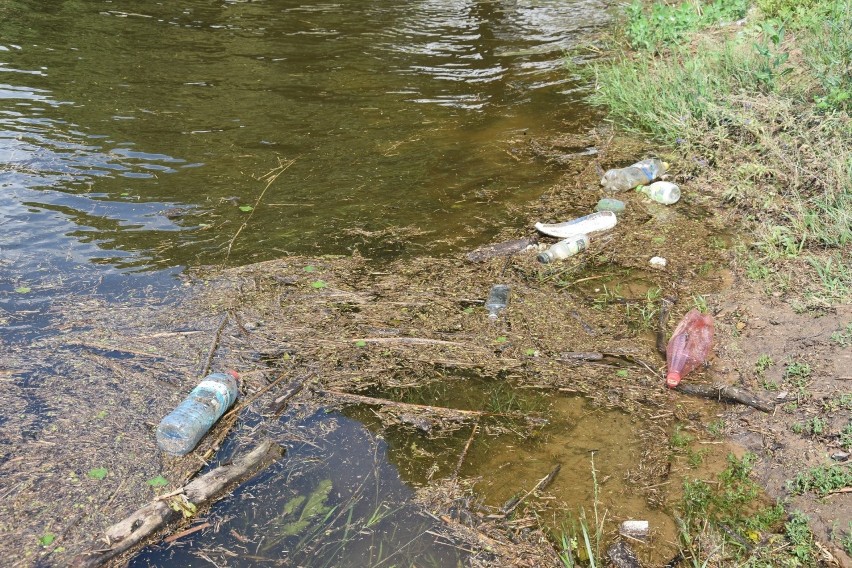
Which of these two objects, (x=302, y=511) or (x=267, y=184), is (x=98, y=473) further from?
(x=267, y=184)

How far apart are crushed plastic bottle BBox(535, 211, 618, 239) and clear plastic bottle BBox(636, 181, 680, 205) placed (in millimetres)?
608

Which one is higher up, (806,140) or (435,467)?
(806,140)

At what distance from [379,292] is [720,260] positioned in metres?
2.58

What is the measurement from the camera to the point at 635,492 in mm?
3566

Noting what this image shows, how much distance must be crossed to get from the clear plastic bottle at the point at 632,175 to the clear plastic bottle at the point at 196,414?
13.2 feet

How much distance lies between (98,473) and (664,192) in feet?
16.2

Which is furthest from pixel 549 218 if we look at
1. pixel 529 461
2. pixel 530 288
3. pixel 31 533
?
pixel 31 533

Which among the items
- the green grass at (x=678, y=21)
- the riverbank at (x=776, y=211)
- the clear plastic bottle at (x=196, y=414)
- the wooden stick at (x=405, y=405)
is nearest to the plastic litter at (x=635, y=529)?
the riverbank at (x=776, y=211)

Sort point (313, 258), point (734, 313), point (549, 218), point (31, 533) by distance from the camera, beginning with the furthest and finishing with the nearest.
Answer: point (549, 218), point (313, 258), point (734, 313), point (31, 533)

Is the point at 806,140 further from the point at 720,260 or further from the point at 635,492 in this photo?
the point at 635,492

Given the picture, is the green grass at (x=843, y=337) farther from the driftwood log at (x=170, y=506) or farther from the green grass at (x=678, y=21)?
the green grass at (x=678, y=21)

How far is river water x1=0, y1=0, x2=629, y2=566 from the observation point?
537 centimetres

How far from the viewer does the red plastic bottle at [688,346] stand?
14.0 ft

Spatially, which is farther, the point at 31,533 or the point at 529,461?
the point at 529,461
